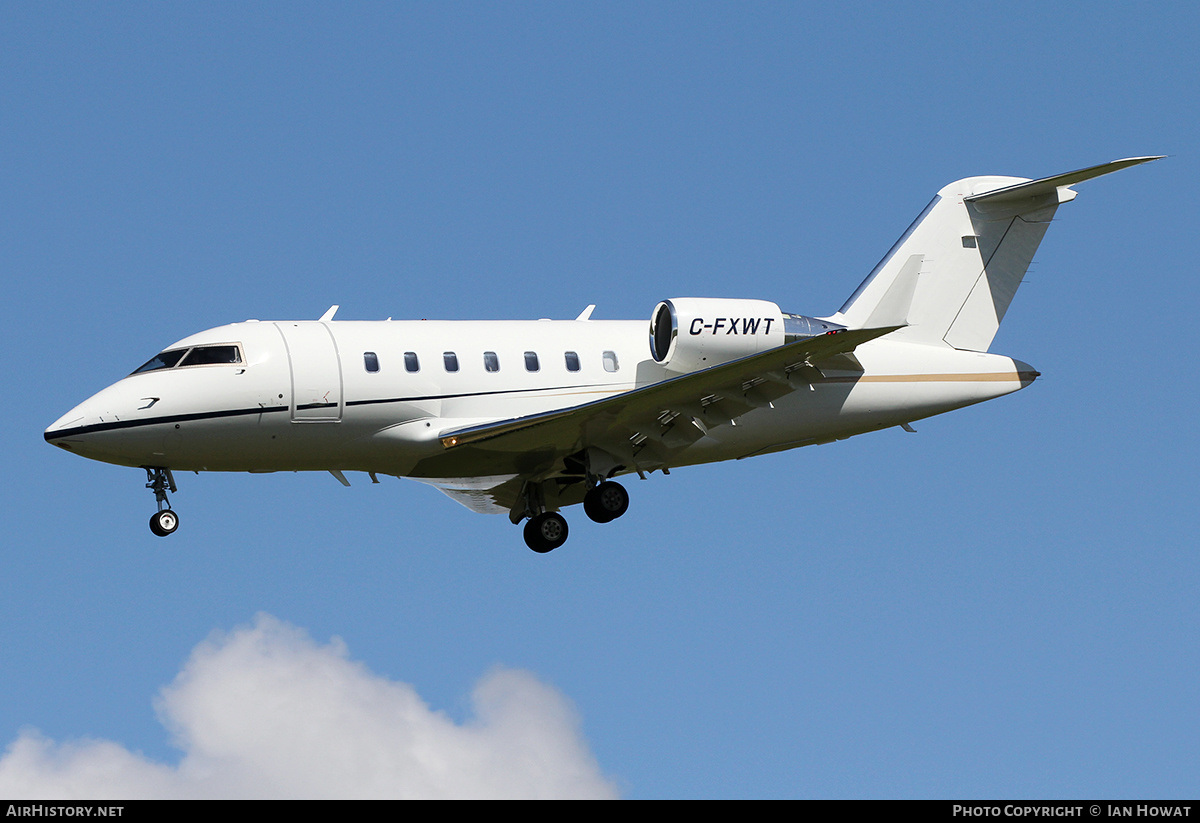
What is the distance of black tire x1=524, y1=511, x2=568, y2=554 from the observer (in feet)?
87.1

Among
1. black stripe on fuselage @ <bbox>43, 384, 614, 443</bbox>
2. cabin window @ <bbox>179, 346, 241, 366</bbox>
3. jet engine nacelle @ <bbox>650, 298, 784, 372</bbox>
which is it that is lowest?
black stripe on fuselage @ <bbox>43, 384, 614, 443</bbox>

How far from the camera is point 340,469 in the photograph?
2495cm

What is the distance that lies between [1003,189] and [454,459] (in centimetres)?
1154

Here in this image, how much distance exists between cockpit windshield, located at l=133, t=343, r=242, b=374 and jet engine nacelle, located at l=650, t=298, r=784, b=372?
6941 millimetres

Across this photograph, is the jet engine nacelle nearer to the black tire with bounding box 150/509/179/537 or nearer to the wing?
the wing

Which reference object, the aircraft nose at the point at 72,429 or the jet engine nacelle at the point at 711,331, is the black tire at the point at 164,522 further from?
the jet engine nacelle at the point at 711,331

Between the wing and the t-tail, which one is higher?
the t-tail

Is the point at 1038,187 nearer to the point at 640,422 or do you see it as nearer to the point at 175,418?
the point at 640,422

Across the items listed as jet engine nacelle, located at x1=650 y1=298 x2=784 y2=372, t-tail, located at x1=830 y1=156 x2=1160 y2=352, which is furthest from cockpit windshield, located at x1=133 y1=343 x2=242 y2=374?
t-tail, located at x1=830 y1=156 x2=1160 y2=352

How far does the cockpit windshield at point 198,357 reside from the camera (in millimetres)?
23891

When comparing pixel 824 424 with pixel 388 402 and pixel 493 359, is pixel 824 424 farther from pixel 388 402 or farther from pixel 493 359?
pixel 388 402

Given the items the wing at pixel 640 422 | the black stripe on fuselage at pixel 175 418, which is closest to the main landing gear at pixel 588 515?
the wing at pixel 640 422

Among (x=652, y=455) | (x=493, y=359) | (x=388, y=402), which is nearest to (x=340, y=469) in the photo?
(x=388, y=402)

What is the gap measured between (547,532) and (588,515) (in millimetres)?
918
